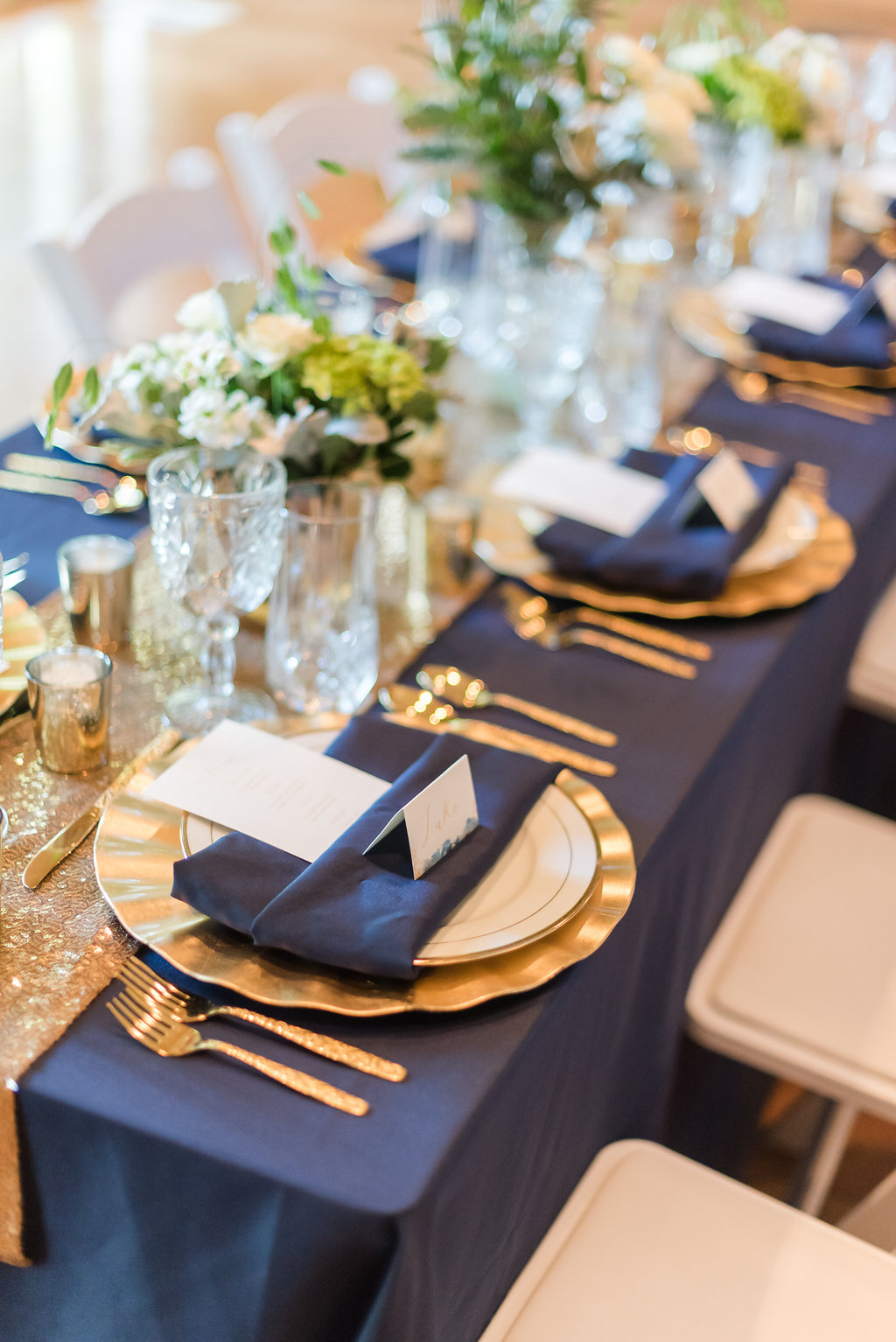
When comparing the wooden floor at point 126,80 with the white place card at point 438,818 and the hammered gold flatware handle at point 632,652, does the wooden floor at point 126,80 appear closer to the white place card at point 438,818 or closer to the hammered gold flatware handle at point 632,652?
the hammered gold flatware handle at point 632,652

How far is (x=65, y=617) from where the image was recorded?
1.36 m

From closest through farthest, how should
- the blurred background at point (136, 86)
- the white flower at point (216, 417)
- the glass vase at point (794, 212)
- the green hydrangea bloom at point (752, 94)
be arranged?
1. the white flower at point (216, 417)
2. the green hydrangea bloom at point (752, 94)
3. the glass vase at point (794, 212)
4. the blurred background at point (136, 86)

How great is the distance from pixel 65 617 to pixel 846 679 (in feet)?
3.89

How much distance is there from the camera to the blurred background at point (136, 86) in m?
4.59

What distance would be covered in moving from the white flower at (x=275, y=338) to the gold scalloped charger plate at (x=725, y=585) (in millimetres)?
385

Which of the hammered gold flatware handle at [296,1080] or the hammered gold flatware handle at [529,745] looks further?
the hammered gold flatware handle at [529,745]

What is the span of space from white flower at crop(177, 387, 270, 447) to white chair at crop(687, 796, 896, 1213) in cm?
76

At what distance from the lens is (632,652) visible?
143cm

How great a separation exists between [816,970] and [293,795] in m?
0.71

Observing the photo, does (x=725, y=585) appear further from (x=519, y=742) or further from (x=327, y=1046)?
(x=327, y=1046)

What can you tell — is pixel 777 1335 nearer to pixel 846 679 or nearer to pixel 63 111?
pixel 846 679

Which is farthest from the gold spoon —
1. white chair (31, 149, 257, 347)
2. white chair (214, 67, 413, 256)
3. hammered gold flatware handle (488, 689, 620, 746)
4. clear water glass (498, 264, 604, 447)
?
white chair (214, 67, 413, 256)

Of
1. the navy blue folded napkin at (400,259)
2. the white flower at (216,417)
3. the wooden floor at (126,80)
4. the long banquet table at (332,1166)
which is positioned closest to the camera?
the long banquet table at (332,1166)

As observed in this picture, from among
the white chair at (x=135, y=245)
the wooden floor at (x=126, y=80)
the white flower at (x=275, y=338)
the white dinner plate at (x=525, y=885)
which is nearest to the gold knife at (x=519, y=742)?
the white dinner plate at (x=525, y=885)
